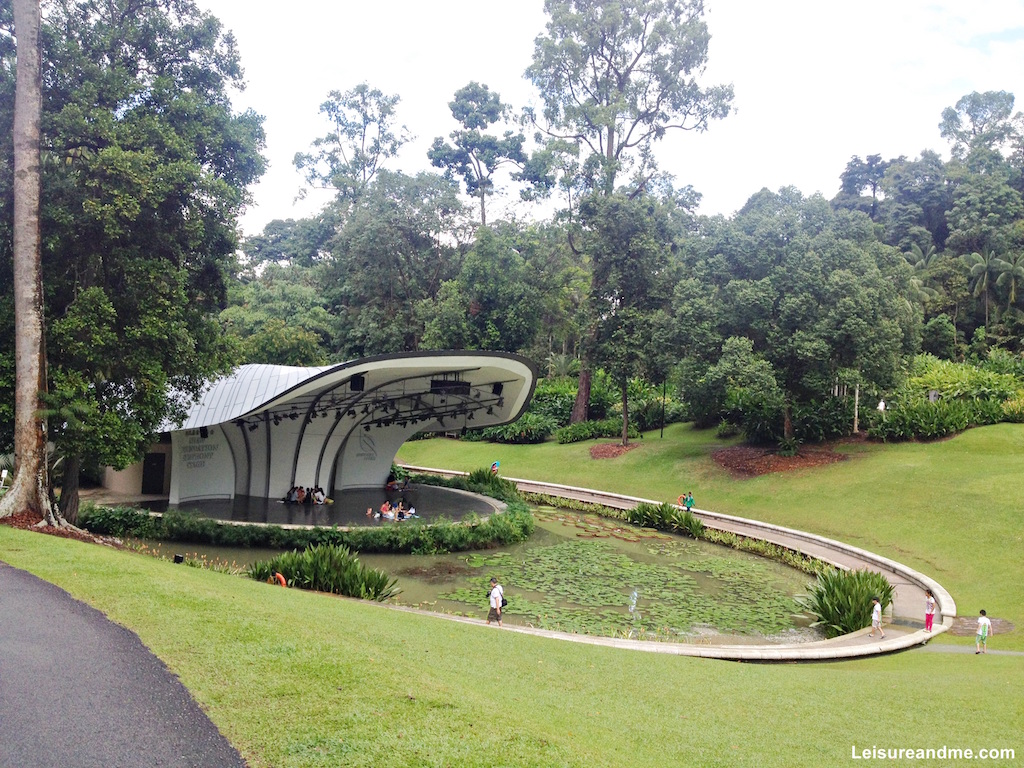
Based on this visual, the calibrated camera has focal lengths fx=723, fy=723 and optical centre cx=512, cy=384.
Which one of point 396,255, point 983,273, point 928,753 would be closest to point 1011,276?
point 983,273

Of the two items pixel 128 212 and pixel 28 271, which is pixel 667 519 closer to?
pixel 128 212

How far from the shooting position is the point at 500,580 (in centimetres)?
1530

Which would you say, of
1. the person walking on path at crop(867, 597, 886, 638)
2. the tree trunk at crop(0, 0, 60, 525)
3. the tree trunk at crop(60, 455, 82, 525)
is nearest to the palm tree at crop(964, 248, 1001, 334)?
the person walking on path at crop(867, 597, 886, 638)

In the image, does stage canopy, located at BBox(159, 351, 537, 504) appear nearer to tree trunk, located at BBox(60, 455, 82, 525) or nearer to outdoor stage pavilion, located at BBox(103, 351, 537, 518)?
outdoor stage pavilion, located at BBox(103, 351, 537, 518)

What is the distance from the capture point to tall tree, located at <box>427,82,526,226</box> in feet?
159

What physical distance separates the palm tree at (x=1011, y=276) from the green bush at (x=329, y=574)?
38.8 metres

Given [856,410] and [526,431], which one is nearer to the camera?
[856,410]

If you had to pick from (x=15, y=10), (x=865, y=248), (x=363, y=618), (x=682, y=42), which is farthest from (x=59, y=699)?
(x=682, y=42)

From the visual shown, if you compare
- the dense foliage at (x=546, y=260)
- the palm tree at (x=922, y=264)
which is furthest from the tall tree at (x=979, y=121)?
the palm tree at (x=922, y=264)

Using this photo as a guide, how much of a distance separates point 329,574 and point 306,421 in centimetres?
1111

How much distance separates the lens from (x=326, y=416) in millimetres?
23781

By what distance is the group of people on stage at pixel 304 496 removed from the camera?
74.8ft

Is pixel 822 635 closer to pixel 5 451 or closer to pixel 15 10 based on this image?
pixel 5 451

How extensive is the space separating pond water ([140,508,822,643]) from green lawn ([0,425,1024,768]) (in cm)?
220
